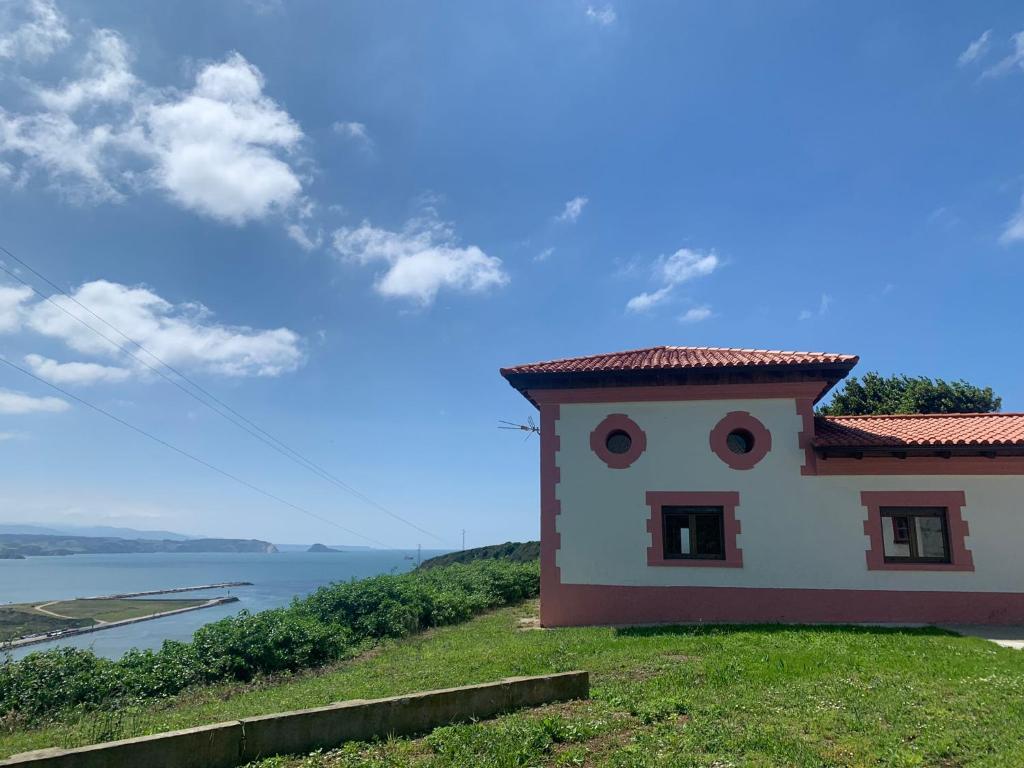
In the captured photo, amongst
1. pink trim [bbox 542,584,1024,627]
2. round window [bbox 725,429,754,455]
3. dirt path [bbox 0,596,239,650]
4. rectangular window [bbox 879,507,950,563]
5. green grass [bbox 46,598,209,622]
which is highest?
round window [bbox 725,429,754,455]

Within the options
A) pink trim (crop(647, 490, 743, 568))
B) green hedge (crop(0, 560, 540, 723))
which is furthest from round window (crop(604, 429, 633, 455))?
green hedge (crop(0, 560, 540, 723))

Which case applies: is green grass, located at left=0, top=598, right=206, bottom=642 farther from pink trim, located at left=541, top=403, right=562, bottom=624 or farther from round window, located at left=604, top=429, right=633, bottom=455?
round window, located at left=604, top=429, right=633, bottom=455

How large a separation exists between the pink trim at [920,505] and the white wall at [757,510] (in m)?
0.12

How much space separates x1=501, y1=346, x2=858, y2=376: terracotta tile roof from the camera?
1284 cm

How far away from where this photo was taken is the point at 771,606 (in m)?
12.5

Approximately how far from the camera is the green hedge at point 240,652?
988 cm

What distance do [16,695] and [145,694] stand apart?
1970 mm

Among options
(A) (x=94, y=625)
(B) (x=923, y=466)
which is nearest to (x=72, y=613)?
(A) (x=94, y=625)

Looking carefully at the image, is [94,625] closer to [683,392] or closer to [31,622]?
[31,622]

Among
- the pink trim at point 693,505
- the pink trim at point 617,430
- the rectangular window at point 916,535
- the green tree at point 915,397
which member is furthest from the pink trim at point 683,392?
the green tree at point 915,397

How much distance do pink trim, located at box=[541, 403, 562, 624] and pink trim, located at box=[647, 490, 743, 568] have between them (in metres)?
2.11

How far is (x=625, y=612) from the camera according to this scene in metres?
12.9

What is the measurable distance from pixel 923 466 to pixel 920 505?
836 millimetres

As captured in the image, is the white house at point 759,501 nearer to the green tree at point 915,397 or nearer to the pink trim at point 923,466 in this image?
Result: the pink trim at point 923,466
